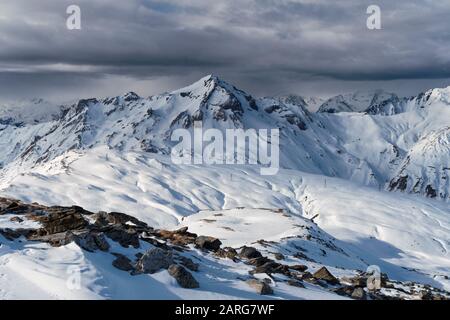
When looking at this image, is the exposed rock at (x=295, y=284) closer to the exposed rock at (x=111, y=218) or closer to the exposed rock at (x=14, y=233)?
the exposed rock at (x=111, y=218)

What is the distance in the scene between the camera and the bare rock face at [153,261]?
108 ft

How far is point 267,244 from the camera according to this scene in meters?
78.5

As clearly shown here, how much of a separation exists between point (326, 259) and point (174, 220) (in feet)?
397

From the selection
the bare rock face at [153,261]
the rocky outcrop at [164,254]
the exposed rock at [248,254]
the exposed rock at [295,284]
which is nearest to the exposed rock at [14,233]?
the rocky outcrop at [164,254]

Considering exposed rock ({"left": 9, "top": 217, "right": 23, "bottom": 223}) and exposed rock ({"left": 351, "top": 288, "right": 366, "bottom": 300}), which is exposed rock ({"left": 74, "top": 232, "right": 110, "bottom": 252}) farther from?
exposed rock ({"left": 351, "top": 288, "right": 366, "bottom": 300})

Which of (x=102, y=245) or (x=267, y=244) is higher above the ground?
(x=102, y=245)

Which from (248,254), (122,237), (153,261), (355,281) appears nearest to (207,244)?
(248,254)

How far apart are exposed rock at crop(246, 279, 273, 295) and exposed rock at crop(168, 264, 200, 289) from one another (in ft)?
12.0

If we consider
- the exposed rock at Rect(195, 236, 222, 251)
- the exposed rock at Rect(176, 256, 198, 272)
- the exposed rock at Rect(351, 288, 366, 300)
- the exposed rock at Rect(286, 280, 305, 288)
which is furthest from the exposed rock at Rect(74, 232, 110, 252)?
the exposed rock at Rect(351, 288, 366, 300)

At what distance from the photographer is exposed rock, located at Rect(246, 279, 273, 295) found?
109 feet
